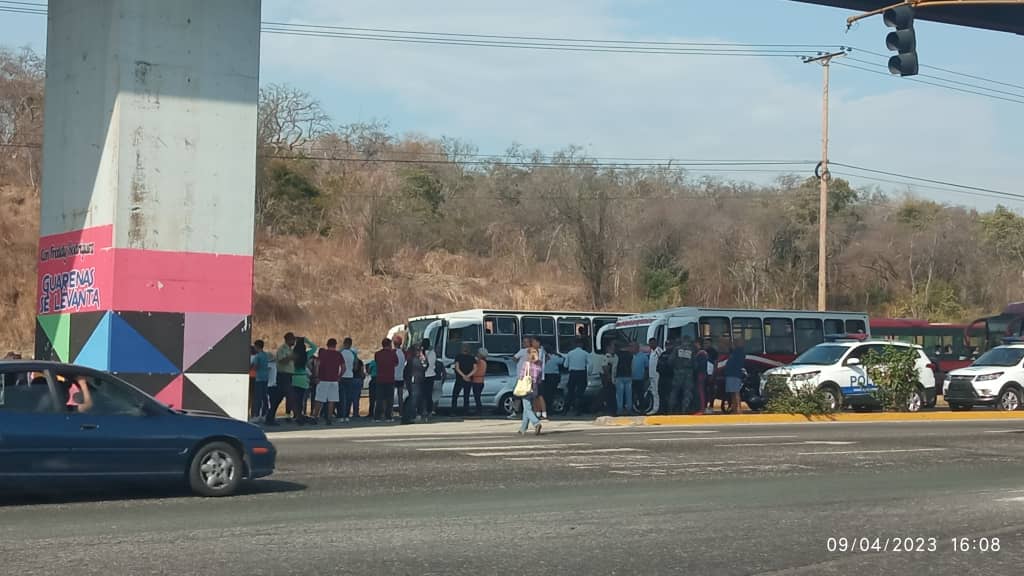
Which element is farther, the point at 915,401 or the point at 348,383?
the point at 915,401

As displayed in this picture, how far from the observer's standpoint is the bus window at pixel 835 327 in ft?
119

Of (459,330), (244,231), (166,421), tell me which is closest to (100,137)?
(244,231)

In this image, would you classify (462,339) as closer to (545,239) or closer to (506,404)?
(506,404)

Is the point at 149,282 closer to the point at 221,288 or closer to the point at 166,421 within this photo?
the point at 221,288

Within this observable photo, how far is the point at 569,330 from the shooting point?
36.8 metres

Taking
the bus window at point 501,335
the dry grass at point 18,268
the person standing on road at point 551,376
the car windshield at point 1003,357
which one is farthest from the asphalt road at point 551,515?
the dry grass at point 18,268

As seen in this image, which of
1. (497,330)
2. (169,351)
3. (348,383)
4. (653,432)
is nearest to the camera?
(169,351)

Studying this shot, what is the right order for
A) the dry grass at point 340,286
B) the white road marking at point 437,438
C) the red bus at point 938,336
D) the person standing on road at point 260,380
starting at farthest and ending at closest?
the dry grass at point 340,286 → the red bus at point 938,336 → the person standing on road at point 260,380 → the white road marking at point 437,438

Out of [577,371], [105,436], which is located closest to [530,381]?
[577,371]

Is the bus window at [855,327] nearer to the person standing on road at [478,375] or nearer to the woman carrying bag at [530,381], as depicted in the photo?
the person standing on road at [478,375]

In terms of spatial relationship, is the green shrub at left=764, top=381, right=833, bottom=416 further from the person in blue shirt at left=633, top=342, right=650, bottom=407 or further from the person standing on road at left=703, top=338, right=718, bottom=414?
the person in blue shirt at left=633, top=342, right=650, bottom=407

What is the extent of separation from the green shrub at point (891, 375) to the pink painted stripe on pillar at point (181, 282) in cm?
1468

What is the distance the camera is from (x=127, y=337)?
802 inches

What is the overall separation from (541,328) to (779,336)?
6.73m
